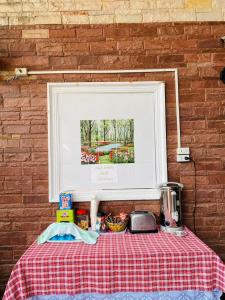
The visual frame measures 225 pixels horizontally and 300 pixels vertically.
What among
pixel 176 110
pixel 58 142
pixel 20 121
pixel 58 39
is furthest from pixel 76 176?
pixel 58 39

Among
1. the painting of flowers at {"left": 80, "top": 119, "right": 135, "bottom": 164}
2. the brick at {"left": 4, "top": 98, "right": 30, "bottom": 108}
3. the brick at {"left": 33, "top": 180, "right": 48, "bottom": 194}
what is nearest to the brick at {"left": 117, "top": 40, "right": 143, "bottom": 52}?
the painting of flowers at {"left": 80, "top": 119, "right": 135, "bottom": 164}

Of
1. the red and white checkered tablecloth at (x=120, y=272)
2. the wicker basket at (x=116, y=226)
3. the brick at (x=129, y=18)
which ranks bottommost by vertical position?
the red and white checkered tablecloth at (x=120, y=272)

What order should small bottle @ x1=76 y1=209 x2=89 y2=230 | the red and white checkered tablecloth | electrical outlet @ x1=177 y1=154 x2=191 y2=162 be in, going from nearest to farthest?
the red and white checkered tablecloth
small bottle @ x1=76 y1=209 x2=89 y2=230
electrical outlet @ x1=177 y1=154 x2=191 y2=162

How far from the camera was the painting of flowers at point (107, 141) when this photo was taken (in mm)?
2381

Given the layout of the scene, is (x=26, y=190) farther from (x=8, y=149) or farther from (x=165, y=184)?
(x=165, y=184)

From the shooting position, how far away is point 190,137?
2404 mm

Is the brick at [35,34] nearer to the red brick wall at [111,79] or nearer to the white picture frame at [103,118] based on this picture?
the red brick wall at [111,79]

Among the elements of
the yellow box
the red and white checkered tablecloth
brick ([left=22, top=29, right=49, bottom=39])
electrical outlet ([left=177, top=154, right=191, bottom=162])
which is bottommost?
the red and white checkered tablecloth

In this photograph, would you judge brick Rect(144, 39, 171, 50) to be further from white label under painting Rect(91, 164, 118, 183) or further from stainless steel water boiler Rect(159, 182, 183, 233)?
stainless steel water boiler Rect(159, 182, 183, 233)

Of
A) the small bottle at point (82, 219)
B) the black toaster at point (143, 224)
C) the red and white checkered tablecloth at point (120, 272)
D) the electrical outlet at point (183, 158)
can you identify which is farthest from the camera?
the electrical outlet at point (183, 158)

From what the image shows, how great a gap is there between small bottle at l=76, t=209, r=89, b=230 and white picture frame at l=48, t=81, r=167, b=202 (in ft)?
0.42

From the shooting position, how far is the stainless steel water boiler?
2.14 metres

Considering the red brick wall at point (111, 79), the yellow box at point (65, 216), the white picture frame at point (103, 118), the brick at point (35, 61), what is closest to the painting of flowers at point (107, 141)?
the white picture frame at point (103, 118)

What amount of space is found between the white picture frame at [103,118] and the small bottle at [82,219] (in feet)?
0.42
